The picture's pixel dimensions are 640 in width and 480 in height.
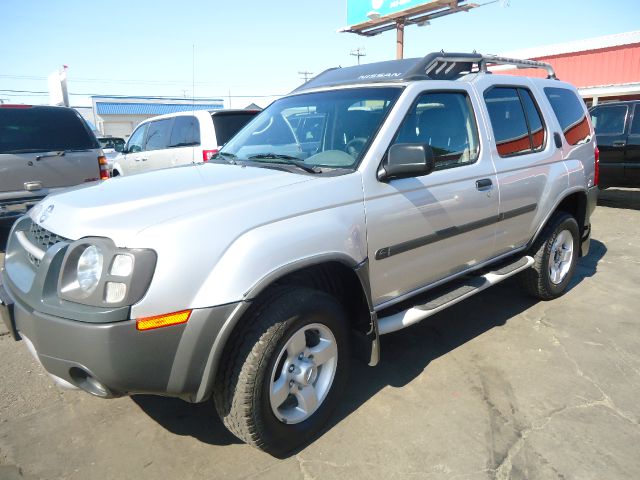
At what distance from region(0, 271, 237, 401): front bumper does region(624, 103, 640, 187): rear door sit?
8.88 m

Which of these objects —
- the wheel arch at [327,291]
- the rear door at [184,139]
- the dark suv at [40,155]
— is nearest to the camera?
the wheel arch at [327,291]

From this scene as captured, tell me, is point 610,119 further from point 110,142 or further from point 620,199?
point 110,142

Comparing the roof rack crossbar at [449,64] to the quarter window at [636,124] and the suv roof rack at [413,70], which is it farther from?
the quarter window at [636,124]

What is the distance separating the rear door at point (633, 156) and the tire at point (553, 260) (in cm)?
502

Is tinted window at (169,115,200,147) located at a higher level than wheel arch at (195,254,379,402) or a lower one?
higher

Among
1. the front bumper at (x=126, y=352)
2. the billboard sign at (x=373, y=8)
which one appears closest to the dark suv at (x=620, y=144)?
the front bumper at (x=126, y=352)

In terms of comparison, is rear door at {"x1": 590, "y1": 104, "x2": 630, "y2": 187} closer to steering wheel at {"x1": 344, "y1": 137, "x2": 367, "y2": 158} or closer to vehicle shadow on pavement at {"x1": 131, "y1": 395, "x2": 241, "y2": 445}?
steering wheel at {"x1": 344, "y1": 137, "x2": 367, "y2": 158}

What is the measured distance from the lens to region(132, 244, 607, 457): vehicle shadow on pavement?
2.67 m

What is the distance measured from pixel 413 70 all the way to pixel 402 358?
2.01 metres

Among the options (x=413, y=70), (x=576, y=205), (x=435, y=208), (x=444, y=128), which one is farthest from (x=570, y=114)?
(x=435, y=208)

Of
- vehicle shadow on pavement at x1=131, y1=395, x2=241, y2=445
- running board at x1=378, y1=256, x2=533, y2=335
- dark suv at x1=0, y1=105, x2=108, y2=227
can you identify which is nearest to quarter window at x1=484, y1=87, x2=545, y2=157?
running board at x1=378, y1=256, x2=533, y2=335

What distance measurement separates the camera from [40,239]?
2363 millimetres

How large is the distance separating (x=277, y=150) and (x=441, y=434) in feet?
6.54

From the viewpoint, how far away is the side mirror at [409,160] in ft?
8.29
